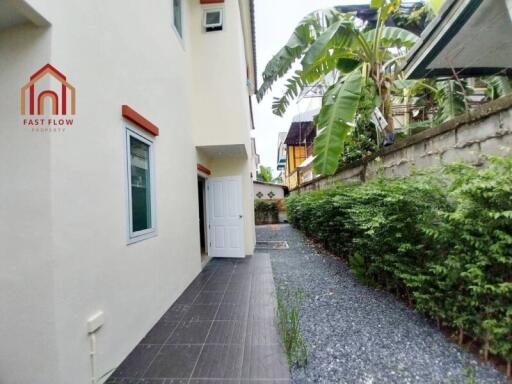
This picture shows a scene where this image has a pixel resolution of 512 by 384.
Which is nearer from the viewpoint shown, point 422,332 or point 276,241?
point 422,332

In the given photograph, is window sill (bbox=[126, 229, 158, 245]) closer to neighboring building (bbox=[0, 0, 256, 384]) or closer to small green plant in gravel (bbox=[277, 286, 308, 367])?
neighboring building (bbox=[0, 0, 256, 384])

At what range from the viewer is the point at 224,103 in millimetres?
5930

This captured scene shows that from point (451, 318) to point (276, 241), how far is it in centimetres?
728

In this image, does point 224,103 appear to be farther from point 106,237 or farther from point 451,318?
point 451,318

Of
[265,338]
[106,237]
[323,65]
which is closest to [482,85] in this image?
[323,65]

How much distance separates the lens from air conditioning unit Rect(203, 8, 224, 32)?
6.07 m

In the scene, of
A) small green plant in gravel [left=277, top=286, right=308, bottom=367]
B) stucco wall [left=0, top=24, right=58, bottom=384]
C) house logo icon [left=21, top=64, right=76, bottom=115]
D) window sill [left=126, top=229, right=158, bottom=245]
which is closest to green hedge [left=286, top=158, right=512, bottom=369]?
small green plant in gravel [left=277, top=286, right=308, bottom=367]

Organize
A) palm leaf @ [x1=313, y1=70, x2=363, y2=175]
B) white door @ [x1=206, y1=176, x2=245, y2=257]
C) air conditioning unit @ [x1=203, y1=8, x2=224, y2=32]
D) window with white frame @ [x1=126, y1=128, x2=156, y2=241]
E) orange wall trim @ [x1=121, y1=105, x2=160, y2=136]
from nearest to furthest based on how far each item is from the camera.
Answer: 1. orange wall trim @ [x1=121, y1=105, x2=160, y2=136]
2. window with white frame @ [x1=126, y1=128, x2=156, y2=241]
3. palm leaf @ [x1=313, y1=70, x2=363, y2=175]
4. air conditioning unit @ [x1=203, y1=8, x2=224, y2=32]
5. white door @ [x1=206, y1=176, x2=245, y2=257]

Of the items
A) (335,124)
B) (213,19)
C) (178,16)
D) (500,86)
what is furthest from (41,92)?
(500,86)

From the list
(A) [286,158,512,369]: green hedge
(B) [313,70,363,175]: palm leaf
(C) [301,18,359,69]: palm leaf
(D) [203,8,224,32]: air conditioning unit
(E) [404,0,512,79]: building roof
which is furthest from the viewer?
(D) [203,8,224,32]: air conditioning unit

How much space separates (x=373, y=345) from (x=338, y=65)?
16.9 feet

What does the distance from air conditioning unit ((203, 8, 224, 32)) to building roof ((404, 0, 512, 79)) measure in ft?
14.7

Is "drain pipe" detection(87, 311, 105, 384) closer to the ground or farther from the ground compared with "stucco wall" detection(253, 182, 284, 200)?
closer to the ground

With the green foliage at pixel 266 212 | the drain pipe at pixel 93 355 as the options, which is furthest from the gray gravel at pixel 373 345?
the green foliage at pixel 266 212
